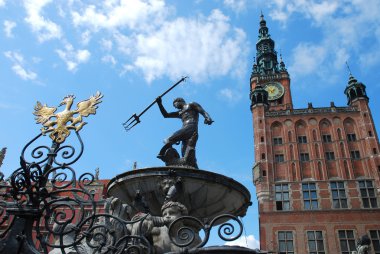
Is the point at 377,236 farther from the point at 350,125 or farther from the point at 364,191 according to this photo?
the point at 350,125

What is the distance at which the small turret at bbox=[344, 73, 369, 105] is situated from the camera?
2841 centimetres

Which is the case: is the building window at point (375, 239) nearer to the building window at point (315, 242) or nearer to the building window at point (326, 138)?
the building window at point (315, 242)

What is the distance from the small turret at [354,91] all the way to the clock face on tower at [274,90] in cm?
745

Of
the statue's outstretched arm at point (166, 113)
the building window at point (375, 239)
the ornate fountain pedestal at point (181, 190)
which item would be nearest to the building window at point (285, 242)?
the building window at point (375, 239)

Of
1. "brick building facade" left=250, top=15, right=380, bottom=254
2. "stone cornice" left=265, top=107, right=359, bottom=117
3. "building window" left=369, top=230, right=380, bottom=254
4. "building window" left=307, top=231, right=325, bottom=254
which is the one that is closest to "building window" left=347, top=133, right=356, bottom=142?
"brick building facade" left=250, top=15, right=380, bottom=254

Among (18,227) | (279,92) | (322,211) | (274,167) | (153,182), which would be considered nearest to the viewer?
(18,227)

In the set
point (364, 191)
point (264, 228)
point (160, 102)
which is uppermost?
point (364, 191)

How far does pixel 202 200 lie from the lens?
548cm

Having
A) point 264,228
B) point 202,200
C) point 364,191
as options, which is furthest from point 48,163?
point 364,191

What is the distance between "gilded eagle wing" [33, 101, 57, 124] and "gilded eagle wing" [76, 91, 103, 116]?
0.35m

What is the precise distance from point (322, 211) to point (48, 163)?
22.9 meters

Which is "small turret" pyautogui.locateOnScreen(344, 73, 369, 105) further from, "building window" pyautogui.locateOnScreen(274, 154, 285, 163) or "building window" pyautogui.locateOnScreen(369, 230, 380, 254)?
"building window" pyautogui.locateOnScreen(369, 230, 380, 254)

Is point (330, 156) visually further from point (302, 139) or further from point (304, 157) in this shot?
point (302, 139)

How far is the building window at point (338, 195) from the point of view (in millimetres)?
23984
